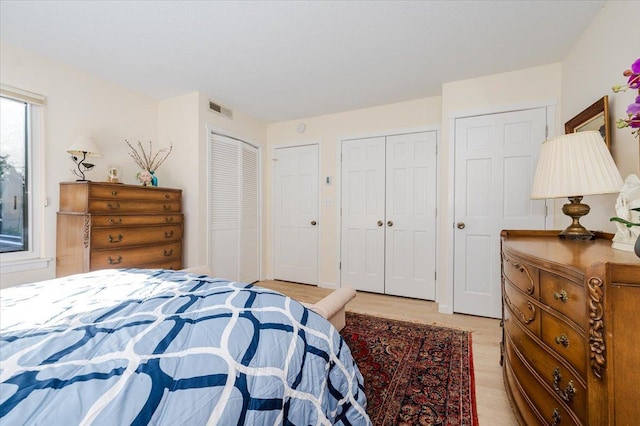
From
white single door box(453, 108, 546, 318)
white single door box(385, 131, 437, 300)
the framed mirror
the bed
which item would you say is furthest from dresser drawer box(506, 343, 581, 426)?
white single door box(385, 131, 437, 300)

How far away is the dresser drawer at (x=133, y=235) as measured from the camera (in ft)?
7.64

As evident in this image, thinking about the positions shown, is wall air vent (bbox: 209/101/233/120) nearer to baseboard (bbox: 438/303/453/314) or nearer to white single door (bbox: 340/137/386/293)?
white single door (bbox: 340/137/386/293)

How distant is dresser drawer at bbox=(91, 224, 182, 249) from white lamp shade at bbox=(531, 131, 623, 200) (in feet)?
10.3

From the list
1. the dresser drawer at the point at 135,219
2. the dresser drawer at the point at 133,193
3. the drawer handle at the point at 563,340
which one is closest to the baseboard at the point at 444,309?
the drawer handle at the point at 563,340

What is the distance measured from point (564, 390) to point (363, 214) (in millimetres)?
2860

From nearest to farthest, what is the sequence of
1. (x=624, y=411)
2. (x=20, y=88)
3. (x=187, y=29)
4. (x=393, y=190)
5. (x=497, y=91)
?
(x=624, y=411)
(x=187, y=29)
(x=20, y=88)
(x=497, y=91)
(x=393, y=190)

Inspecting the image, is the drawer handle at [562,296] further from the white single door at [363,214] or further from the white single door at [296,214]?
the white single door at [296,214]

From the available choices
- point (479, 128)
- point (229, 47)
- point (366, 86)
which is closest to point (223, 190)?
point (229, 47)

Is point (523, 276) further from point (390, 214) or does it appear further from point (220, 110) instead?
point (220, 110)

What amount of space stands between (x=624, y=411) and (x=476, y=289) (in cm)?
227

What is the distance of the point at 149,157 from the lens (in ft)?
10.8

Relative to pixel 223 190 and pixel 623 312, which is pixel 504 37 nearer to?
pixel 623 312

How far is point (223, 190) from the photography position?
3.56m

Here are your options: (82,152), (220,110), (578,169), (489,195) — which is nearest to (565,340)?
(578,169)
